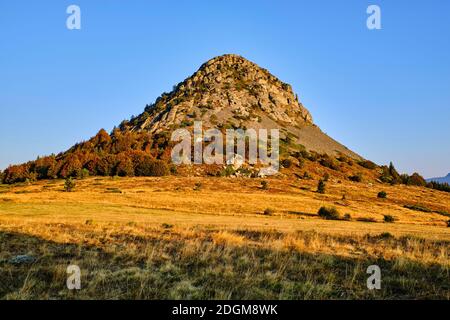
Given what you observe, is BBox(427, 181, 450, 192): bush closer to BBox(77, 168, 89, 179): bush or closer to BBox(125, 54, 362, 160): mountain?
BBox(125, 54, 362, 160): mountain

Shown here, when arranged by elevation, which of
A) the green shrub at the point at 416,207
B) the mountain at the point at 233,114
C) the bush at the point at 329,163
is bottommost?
the green shrub at the point at 416,207

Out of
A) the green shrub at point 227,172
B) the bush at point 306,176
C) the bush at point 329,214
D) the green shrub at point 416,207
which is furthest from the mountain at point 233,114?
the bush at point 329,214

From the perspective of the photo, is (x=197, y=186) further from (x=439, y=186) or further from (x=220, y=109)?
(x=220, y=109)

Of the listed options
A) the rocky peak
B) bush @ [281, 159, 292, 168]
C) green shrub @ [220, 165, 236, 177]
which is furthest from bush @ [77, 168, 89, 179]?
the rocky peak

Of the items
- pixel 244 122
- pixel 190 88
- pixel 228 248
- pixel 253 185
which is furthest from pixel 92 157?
pixel 190 88

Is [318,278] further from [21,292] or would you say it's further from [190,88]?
[190,88]

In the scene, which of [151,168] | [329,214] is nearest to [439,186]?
[329,214]

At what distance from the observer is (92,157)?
96.2 metres

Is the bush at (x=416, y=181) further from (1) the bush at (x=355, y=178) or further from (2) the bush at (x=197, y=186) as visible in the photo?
(2) the bush at (x=197, y=186)

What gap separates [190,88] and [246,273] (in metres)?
193

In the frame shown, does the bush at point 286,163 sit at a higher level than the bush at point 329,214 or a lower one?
higher

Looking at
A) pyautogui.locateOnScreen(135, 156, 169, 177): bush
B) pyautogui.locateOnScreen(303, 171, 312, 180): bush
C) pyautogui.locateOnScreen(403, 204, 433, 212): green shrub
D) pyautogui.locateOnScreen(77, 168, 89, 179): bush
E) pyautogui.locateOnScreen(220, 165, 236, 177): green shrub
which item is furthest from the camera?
pyautogui.locateOnScreen(303, 171, 312, 180): bush

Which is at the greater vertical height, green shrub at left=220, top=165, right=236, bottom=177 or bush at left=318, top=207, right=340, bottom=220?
green shrub at left=220, top=165, right=236, bottom=177
